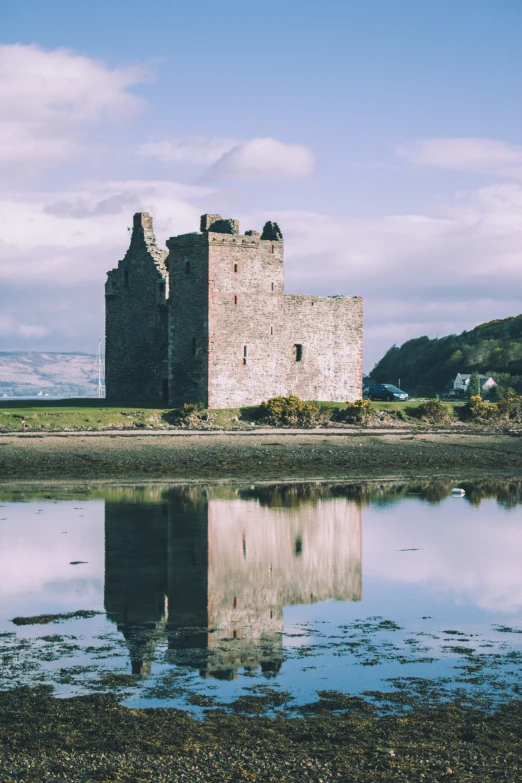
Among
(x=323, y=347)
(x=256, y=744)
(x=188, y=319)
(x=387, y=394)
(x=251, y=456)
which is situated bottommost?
(x=256, y=744)

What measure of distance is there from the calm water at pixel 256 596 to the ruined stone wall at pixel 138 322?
2085 centimetres

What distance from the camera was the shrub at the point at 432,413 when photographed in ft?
136

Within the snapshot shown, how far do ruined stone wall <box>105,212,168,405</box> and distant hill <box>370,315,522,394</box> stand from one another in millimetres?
30190

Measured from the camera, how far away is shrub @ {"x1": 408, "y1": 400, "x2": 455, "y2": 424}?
1633 inches

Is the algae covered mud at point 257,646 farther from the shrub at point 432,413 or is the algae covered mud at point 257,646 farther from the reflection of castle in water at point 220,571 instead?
the shrub at point 432,413

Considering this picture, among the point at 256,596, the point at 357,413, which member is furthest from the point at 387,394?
the point at 256,596

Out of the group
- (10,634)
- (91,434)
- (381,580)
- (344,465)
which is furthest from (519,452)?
(10,634)

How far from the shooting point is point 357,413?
131ft

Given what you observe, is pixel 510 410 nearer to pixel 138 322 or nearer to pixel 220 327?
pixel 220 327

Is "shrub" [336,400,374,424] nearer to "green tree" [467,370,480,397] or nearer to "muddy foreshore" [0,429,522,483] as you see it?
"muddy foreshore" [0,429,522,483]

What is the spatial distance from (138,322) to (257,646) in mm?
34183

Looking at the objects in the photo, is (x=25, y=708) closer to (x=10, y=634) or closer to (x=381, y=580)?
(x=10, y=634)

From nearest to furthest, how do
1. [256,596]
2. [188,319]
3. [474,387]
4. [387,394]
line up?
1. [256,596]
2. [188,319]
3. [387,394]
4. [474,387]

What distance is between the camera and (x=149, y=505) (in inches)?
786
